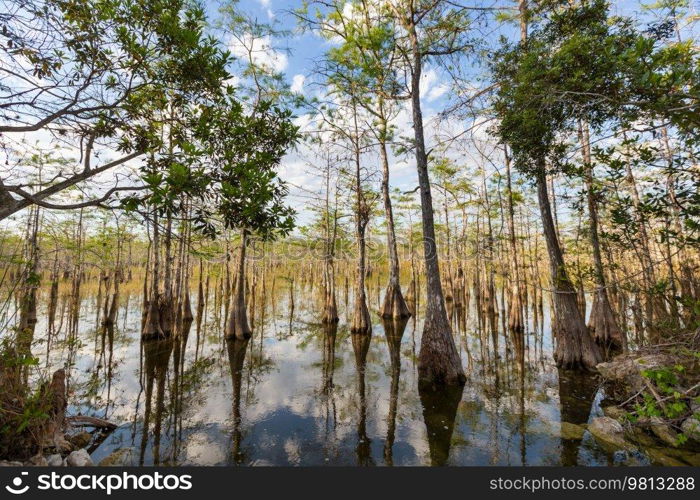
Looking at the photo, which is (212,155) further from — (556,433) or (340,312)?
(340,312)

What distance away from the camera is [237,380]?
7.83 metres

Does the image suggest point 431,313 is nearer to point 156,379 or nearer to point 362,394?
point 362,394

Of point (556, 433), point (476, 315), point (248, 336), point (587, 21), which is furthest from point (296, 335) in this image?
point (587, 21)

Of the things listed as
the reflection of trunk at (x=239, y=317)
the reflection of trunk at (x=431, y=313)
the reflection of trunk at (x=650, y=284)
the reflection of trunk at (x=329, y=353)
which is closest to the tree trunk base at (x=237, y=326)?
the reflection of trunk at (x=239, y=317)

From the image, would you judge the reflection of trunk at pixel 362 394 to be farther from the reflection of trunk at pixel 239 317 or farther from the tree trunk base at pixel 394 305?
the reflection of trunk at pixel 239 317

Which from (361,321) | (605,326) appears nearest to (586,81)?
(605,326)

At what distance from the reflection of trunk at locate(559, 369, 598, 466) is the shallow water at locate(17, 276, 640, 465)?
1.0 inches

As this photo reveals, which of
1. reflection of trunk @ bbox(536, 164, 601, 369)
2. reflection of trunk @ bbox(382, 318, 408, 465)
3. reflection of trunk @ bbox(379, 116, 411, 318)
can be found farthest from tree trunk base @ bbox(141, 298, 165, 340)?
reflection of trunk @ bbox(536, 164, 601, 369)

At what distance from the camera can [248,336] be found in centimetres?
1230

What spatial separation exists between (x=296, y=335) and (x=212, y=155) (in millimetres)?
10508

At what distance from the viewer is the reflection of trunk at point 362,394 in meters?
4.56

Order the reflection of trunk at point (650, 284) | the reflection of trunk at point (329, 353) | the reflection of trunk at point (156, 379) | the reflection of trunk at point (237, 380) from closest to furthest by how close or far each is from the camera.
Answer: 1. the reflection of trunk at point (650, 284)
2. the reflection of trunk at point (237, 380)
3. the reflection of trunk at point (156, 379)
4. the reflection of trunk at point (329, 353)

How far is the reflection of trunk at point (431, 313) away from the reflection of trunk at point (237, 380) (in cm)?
438

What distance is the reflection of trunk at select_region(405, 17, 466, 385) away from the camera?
7207mm
